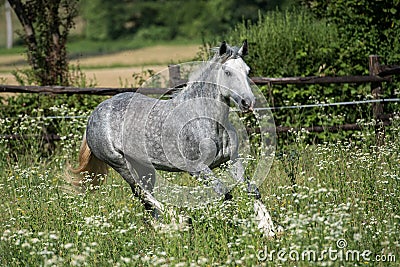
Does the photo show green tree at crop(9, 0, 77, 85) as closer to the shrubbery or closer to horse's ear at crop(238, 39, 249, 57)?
the shrubbery

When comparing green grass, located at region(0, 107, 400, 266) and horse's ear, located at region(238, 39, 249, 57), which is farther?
horse's ear, located at region(238, 39, 249, 57)

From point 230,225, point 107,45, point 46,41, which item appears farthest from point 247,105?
point 107,45

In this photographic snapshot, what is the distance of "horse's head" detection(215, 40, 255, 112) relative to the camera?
590cm

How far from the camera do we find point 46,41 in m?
12.2

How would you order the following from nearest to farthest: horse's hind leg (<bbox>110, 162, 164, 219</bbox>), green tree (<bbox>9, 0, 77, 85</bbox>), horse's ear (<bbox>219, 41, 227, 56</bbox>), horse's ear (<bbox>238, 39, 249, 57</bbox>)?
1. horse's ear (<bbox>219, 41, 227, 56</bbox>)
2. horse's ear (<bbox>238, 39, 249, 57</bbox>)
3. horse's hind leg (<bbox>110, 162, 164, 219</bbox>)
4. green tree (<bbox>9, 0, 77, 85</bbox>)

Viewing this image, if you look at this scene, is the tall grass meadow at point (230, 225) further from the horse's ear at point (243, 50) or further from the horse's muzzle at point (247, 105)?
the horse's ear at point (243, 50)

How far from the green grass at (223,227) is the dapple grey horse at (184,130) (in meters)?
0.28

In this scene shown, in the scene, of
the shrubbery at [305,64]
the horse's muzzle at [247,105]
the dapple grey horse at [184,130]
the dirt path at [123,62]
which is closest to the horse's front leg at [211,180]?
the dapple grey horse at [184,130]

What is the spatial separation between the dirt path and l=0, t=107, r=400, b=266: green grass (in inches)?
653

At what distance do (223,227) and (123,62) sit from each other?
28.3 metres

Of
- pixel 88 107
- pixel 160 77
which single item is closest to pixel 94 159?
pixel 88 107

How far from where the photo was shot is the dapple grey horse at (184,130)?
6031mm

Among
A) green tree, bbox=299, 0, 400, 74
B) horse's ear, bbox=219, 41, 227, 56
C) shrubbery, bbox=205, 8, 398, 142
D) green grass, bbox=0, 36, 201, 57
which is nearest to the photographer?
horse's ear, bbox=219, 41, 227, 56

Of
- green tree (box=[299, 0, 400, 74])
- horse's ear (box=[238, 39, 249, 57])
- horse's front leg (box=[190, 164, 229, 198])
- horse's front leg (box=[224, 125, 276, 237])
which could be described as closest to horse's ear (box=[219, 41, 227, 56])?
A: horse's ear (box=[238, 39, 249, 57])
